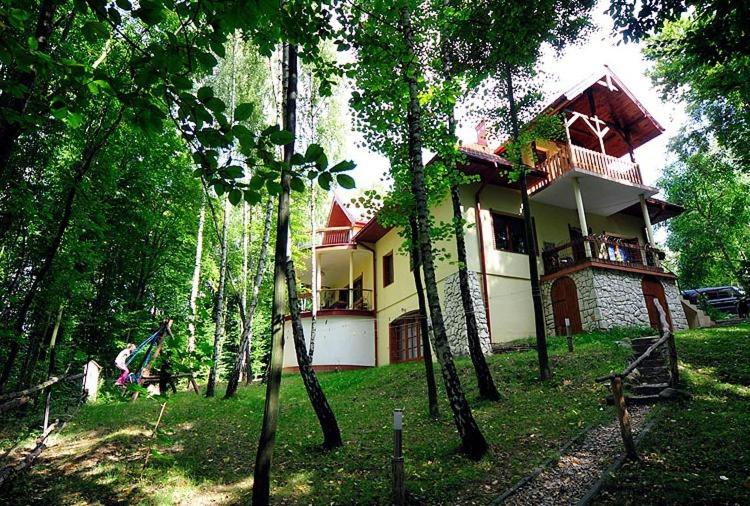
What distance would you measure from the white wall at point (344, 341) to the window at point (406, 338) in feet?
5.43

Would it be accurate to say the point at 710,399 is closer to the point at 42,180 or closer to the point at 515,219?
the point at 515,219

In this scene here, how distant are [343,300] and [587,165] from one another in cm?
1397

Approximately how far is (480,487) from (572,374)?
4955mm

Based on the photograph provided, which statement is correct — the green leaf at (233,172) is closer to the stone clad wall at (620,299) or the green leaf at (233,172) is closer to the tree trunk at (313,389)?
the tree trunk at (313,389)

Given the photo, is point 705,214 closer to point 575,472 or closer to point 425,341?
point 425,341

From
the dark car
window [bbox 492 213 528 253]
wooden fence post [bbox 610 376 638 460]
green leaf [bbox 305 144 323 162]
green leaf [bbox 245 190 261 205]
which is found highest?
window [bbox 492 213 528 253]

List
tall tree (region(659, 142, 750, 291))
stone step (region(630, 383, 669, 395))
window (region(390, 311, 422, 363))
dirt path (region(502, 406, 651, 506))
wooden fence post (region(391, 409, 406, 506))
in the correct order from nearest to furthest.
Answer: wooden fence post (region(391, 409, 406, 506)) < dirt path (region(502, 406, 651, 506)) < stone step (region(630, 383, 669, 395)) < window (region(390, 311, 422, 363)) < tall tree (region(659, 142, 750, 291))

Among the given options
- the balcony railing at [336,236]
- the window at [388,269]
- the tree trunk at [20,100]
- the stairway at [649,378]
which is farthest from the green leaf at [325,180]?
the balcony railing at [336,236]

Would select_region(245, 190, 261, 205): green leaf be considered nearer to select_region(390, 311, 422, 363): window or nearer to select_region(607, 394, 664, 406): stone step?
select_region(607, 394, 664, 406): stone step

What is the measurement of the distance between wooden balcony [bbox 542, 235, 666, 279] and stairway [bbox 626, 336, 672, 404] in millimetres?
4203

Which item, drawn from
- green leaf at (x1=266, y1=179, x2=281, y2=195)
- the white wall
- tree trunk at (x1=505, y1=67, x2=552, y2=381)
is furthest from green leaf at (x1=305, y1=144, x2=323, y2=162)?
the white wall

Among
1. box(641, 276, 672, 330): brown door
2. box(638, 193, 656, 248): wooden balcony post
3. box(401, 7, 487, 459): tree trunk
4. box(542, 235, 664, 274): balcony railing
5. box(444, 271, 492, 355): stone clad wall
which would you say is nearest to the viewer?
box(401, 7, 487, 459): tree trunk

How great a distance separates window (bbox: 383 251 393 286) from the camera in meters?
18.1

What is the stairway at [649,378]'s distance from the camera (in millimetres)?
7062
